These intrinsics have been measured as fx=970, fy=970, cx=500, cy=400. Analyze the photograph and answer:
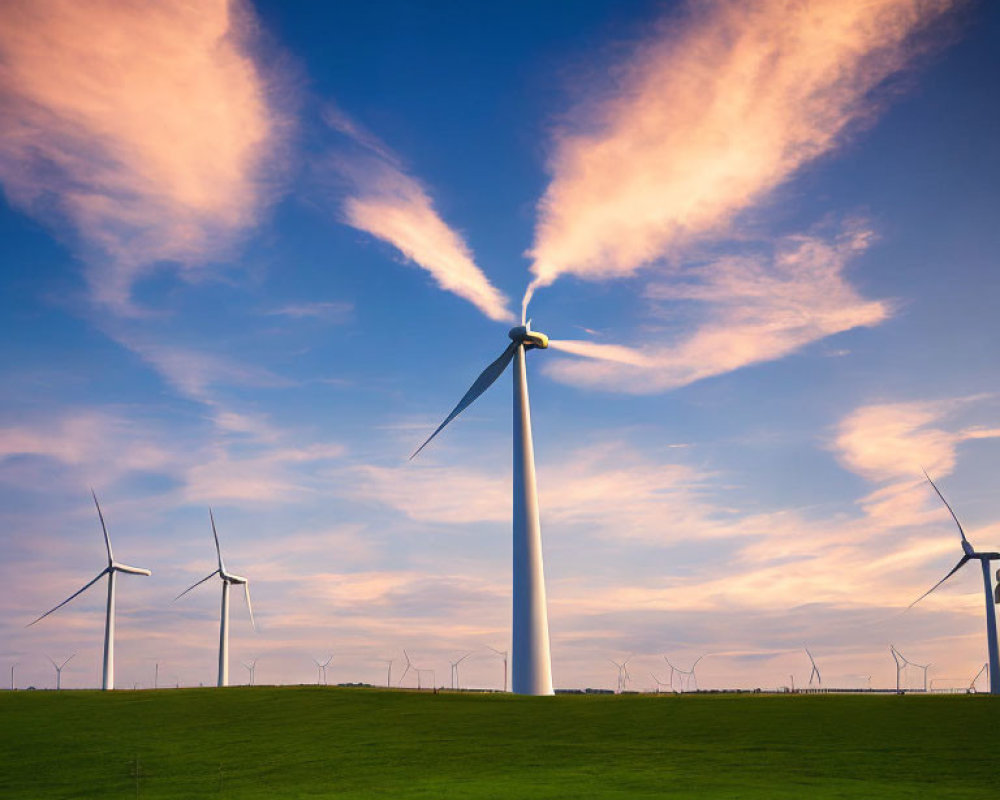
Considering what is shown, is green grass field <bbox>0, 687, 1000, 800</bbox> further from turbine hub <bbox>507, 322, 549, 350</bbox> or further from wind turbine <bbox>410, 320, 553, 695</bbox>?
turbine hub <bbox>507, 322, 549, 350</bbox>

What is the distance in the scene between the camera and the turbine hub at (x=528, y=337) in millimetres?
100062

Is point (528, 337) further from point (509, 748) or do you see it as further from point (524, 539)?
point (509, 748)

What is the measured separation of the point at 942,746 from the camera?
5272cm

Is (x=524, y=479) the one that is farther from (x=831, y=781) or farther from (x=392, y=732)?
(x=831, y=781)

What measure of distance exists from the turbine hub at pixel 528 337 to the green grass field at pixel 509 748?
36918 millimetres

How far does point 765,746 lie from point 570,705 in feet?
71.3

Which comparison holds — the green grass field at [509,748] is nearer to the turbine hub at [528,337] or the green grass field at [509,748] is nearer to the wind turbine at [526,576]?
the wind turbine at [526,576]

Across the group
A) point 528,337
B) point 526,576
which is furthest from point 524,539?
point 528,337

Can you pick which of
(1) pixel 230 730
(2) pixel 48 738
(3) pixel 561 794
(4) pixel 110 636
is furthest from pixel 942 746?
(4) pixel 110 636

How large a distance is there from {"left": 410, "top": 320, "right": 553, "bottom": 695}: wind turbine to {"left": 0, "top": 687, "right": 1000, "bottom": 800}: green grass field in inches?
211

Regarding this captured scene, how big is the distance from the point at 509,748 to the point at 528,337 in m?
52.4

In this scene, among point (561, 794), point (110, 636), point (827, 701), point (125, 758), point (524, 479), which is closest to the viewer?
point (561, 794)

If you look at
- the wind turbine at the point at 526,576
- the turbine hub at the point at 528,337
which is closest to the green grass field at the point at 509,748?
the wind turbine at the point at 526,576

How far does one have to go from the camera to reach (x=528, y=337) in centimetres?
10069
